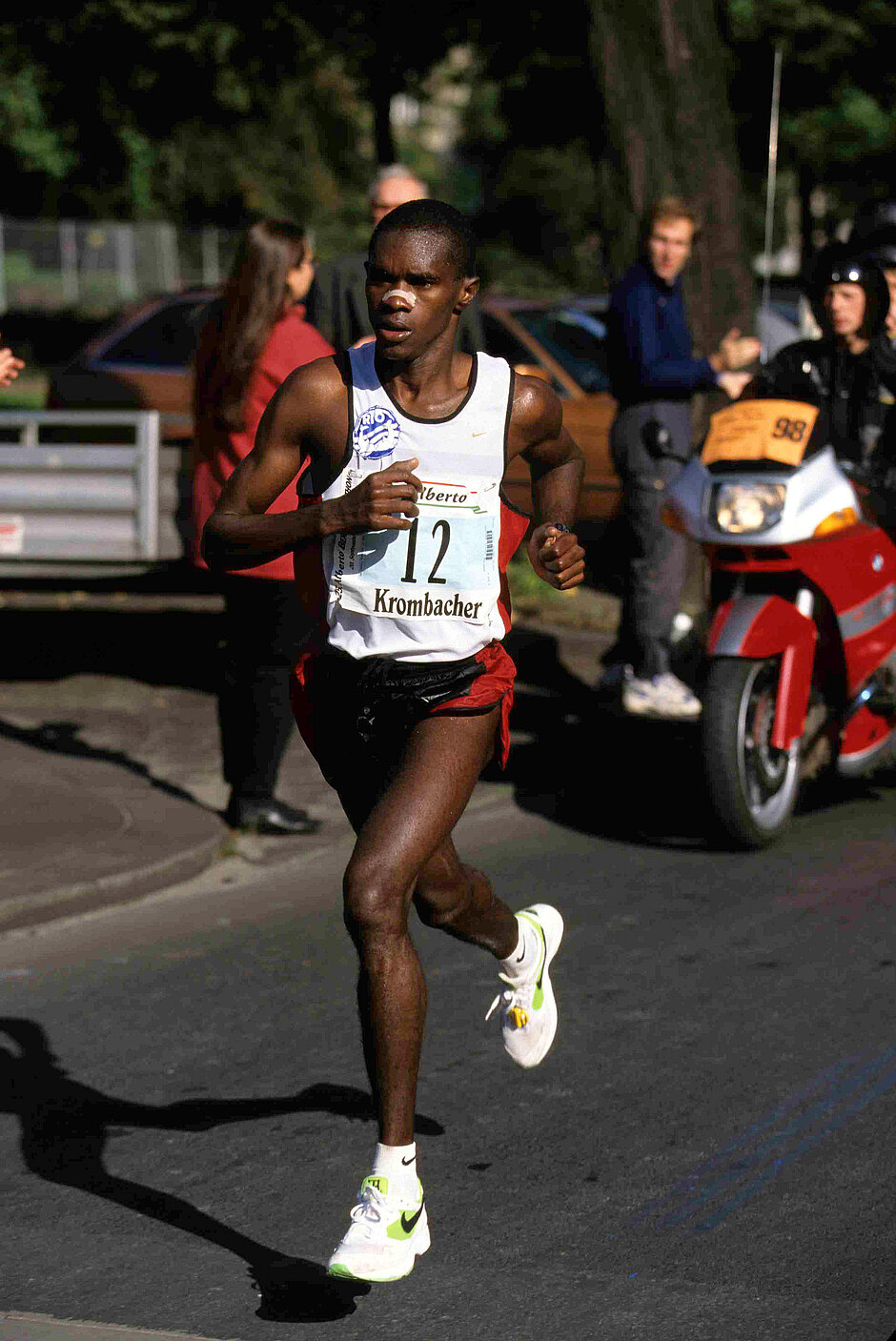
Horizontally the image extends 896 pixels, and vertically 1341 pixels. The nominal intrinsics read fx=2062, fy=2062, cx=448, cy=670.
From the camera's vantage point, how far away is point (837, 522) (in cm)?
693

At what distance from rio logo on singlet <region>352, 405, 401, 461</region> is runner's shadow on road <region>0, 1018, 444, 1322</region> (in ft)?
5.02

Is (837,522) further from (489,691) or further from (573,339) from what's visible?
(573,339)

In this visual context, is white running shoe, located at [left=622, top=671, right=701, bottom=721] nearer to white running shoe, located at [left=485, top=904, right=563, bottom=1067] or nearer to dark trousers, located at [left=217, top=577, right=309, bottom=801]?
dark trousers, located at [left=217, top=577, right=309, bottom=801]

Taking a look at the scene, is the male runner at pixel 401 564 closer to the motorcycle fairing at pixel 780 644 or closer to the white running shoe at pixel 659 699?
the motorcycle fairing at pixel 780 644

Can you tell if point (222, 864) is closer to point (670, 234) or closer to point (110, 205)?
point (670, 234)

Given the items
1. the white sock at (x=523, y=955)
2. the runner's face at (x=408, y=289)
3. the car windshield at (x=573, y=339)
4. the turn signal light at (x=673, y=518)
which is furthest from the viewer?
the car windshield at (x=573, y=339)

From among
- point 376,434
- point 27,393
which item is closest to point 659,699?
point 376,434

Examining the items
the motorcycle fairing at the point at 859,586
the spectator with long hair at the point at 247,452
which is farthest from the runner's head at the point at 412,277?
the motorcycle fairing at the point at 859,586

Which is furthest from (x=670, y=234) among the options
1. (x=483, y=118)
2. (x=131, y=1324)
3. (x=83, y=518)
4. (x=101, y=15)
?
(x=483, y=118)

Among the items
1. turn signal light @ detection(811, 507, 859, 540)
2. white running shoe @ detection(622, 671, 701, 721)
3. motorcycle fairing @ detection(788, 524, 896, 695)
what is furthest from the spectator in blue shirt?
turn signal light @ detection(811, 507, 859, 540)

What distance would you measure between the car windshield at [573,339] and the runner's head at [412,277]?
389 inches

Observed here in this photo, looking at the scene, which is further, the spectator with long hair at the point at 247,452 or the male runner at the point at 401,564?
the spectator with long hair at the point at 247,452

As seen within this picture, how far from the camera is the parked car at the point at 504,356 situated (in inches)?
521

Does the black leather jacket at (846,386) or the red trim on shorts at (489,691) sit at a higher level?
the black leather jacket at (846,386)
